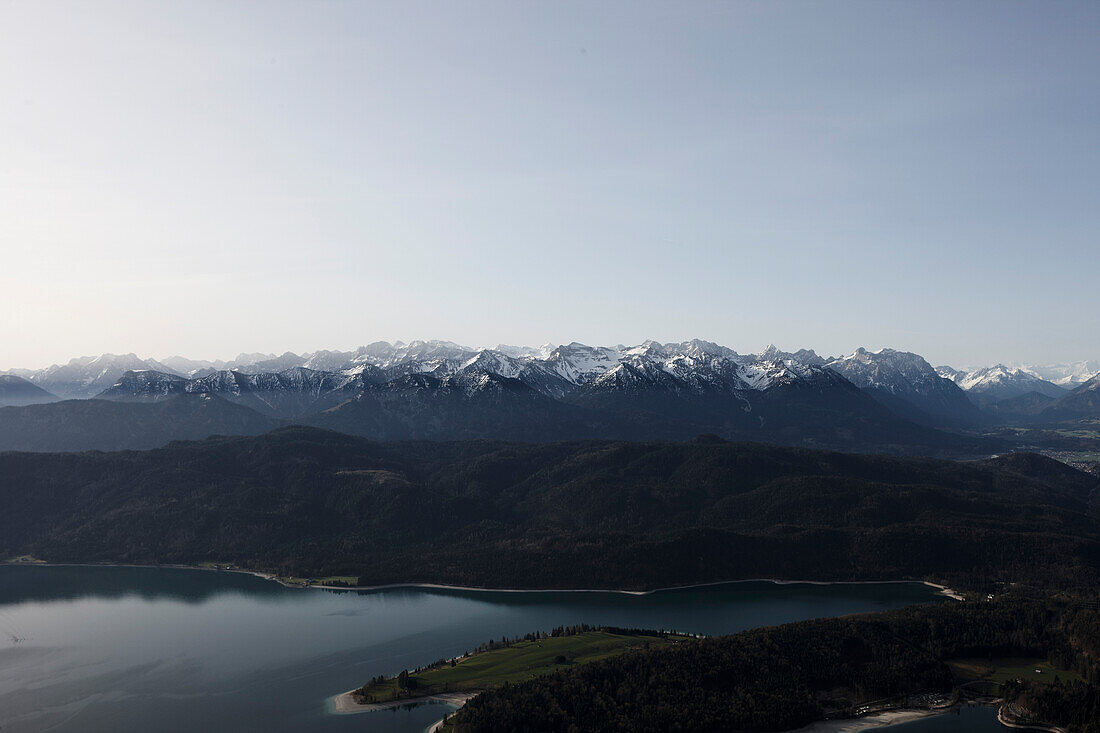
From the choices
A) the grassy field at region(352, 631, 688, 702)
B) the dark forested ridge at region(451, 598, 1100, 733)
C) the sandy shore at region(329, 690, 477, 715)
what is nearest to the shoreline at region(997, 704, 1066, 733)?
the dark forested ridge at region(451, 598, 1100, 733)

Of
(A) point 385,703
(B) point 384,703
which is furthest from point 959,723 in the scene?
(B) point 384,703

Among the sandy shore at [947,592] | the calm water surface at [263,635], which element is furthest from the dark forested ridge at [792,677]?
the sandy shore at [947,592]

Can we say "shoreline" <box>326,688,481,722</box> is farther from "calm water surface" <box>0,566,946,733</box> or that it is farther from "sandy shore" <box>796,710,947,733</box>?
"sandy shore" <box>796,710,947,733</box>

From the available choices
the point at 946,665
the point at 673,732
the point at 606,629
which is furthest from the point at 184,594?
the point at 946,665

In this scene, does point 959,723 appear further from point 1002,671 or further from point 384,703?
point 384,703

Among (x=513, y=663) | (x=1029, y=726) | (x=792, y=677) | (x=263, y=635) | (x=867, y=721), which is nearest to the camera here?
(x=1029, y=726)

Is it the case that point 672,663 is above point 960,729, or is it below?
above

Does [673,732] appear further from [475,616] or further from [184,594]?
[184,594]
